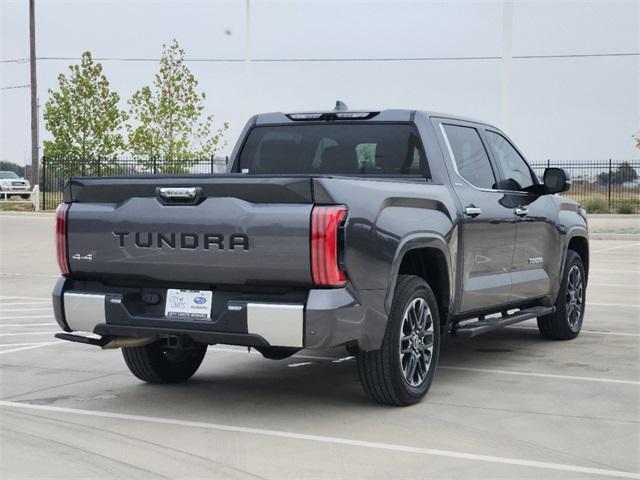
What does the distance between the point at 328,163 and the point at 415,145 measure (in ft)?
2.36

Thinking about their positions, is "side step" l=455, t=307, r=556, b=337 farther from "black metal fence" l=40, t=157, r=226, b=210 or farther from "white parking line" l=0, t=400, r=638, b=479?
"black metal fence" l=40, t=157, r=226, b=210

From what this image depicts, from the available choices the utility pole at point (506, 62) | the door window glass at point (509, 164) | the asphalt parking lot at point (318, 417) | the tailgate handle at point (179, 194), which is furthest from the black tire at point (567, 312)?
the utility pole at point (506, 62)

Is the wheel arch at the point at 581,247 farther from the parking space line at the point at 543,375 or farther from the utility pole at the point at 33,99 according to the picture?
the utility pole at the point at 33,99

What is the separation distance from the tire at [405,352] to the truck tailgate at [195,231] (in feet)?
2.84

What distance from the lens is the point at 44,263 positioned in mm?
19656

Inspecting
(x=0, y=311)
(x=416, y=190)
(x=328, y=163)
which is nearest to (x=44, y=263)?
(x=0, y=311)

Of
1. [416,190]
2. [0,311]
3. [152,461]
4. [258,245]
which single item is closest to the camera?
[152,461]

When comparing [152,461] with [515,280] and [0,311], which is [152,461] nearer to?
[515,280]

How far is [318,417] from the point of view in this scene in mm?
6773

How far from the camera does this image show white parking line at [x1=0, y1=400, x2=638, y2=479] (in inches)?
219

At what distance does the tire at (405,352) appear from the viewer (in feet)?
22.3

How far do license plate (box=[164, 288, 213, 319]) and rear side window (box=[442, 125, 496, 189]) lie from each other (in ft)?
8.34

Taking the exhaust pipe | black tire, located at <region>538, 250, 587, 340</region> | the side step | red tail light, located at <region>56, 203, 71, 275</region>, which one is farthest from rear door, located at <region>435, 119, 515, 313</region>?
red tail light, located at <region>56, 203, 71, 275</region>

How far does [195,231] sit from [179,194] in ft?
0.88
